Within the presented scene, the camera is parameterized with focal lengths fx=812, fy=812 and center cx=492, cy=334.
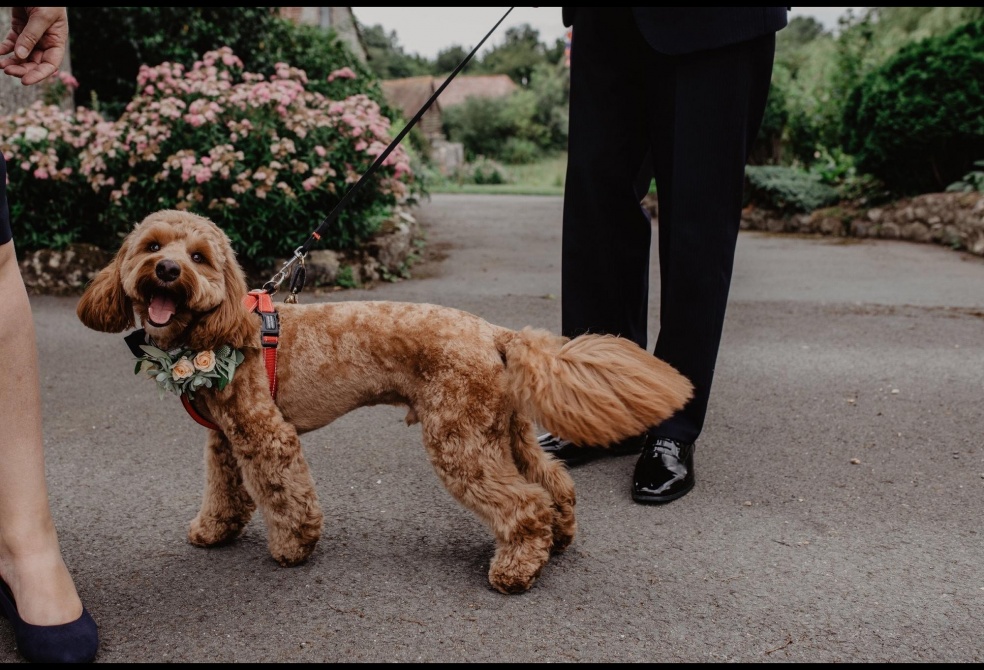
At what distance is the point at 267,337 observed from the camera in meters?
2.39

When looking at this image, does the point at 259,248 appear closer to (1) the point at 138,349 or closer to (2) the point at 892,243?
(1) the point at 138,349

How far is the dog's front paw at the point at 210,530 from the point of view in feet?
8.41

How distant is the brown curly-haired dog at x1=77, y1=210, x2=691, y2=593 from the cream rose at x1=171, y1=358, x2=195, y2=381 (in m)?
0.06

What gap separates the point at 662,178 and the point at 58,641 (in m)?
2.45

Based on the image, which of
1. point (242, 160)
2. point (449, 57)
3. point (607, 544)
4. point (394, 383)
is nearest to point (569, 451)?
point (607, 544)

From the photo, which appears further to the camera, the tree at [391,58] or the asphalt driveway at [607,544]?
the tree at [391,58]

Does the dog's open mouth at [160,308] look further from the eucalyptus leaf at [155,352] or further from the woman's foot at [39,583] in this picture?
the woman's foot at [39,583]

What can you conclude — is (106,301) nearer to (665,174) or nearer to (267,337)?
(267,337)

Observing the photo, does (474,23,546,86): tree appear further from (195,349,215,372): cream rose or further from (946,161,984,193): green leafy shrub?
(195,349,215,372): cream rose

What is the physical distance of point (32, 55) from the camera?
220cm

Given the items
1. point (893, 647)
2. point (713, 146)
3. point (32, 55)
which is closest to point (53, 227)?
point (32, 55)

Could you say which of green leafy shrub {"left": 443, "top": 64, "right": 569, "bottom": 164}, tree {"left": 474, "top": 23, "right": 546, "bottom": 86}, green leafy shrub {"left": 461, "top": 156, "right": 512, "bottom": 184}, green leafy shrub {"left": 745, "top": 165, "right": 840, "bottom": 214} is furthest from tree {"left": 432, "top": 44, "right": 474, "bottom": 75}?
green leafy shrub {"left": 745, "top": 165, "right": 840, "bottom": 214}

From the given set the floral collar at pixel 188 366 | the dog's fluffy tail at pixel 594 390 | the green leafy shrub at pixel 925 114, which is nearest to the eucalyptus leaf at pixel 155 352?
the floral collar at pixel 188 366

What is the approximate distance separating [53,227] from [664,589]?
19.9 feet
